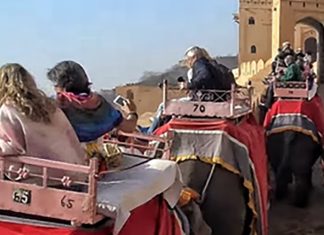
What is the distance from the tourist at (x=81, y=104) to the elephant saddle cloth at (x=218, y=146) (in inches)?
38.8

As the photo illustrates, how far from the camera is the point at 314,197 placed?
8.55 m

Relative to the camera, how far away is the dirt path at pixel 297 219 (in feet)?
24.4

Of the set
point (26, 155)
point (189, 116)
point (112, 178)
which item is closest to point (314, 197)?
point (189, 116)

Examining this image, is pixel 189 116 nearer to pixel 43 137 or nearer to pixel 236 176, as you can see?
pixel 236 176

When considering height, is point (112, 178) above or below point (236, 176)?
above

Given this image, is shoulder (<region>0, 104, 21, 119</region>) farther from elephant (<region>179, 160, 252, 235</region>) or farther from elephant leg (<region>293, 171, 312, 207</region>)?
elephant leg (<region>293, 171, 312, 207</region>)

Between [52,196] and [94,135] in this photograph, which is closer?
[52,196]

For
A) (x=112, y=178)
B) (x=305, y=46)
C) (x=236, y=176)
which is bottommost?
(x=305, y=46)

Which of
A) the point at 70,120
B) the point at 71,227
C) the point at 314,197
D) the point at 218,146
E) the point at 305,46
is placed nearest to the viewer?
the point at 71,227

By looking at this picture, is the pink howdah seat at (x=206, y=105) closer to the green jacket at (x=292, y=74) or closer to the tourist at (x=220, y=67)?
the tourist at (x=220, y=67)

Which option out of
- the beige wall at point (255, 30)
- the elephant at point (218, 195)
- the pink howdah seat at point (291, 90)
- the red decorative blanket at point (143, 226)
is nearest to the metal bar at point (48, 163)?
the red decorative blanket at point (143, 226)

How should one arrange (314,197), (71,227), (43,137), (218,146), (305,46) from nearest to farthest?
(71,227)
(43,137)
(218,146)
(314,197)
(305,46)

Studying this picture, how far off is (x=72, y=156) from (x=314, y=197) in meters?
5.42

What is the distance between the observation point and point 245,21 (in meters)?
50.1
